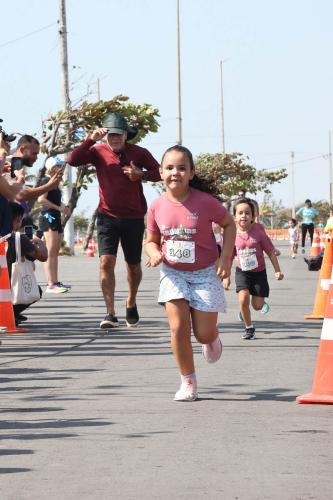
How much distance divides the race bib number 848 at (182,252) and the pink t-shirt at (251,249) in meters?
4.67

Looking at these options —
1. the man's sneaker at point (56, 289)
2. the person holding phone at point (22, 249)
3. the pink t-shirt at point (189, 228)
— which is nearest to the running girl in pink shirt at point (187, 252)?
the pink t-shirt at point (189, 228)

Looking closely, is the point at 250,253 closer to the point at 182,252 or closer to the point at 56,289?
the point at 182,252

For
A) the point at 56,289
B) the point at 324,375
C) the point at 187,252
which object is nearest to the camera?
the point at 324,375

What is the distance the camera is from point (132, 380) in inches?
395

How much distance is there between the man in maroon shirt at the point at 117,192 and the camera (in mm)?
14070

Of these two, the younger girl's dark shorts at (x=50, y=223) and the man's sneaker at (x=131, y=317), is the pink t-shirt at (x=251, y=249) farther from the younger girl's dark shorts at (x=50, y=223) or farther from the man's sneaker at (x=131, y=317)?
the younger girl's dark shorts at (x=50, y=223)

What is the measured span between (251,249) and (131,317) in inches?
56.1

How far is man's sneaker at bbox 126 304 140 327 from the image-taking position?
14.4 m

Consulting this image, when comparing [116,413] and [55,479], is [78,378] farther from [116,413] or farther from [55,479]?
[55,479]

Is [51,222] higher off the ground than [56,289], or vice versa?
[51,222]

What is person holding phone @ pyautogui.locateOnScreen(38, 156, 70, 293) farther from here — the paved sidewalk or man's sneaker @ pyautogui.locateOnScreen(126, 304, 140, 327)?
the paved sidewalk

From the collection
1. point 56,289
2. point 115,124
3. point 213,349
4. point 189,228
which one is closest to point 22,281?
point 115,124

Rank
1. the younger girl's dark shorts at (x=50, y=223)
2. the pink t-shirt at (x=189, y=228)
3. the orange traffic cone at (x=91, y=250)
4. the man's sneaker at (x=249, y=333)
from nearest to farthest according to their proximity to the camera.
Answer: the pink t-shirt at (x=189, y=228)
the man's sneaker at (x=249, y=333)
the younger girl's dark shorts at (x=50, y=223)
the orange traffic cone at (x=91, y=250)

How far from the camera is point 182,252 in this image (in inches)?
364
